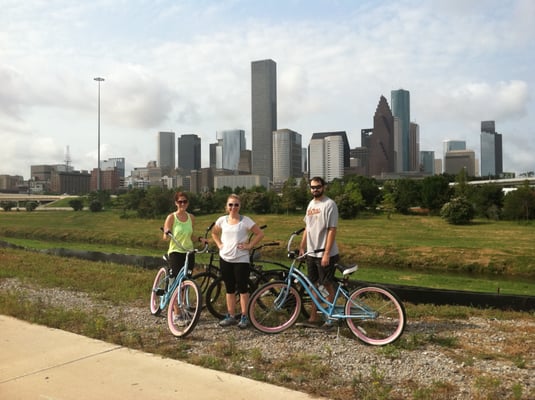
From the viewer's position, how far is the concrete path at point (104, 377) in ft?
14.5

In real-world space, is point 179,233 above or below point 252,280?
above

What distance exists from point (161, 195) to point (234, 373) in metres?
54.8

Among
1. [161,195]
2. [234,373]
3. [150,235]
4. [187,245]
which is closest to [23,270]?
[187,245]

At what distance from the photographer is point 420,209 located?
6412cm

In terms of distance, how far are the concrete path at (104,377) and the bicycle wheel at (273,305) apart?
1.58 metres

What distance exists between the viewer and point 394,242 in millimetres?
35750

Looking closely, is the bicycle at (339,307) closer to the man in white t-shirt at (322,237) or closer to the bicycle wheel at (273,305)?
the bicycle wheel at (273,305)

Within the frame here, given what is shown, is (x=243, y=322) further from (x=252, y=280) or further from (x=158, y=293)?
(x=158, y=293)

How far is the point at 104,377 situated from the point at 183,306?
1.90 m

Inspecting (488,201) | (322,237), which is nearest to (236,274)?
(322,237)

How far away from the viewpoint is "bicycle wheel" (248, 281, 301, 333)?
260 inches

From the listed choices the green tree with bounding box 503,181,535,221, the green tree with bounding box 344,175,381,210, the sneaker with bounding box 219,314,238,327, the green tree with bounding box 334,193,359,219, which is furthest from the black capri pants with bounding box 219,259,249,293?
the green tree with bounding box 344,175,381,210

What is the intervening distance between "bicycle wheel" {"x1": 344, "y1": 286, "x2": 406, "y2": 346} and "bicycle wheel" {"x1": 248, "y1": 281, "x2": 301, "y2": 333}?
84 cm

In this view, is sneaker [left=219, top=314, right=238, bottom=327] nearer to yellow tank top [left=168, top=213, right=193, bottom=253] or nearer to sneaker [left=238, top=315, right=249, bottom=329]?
sneaker [left=238, top=315, right=249, bottom=329]
